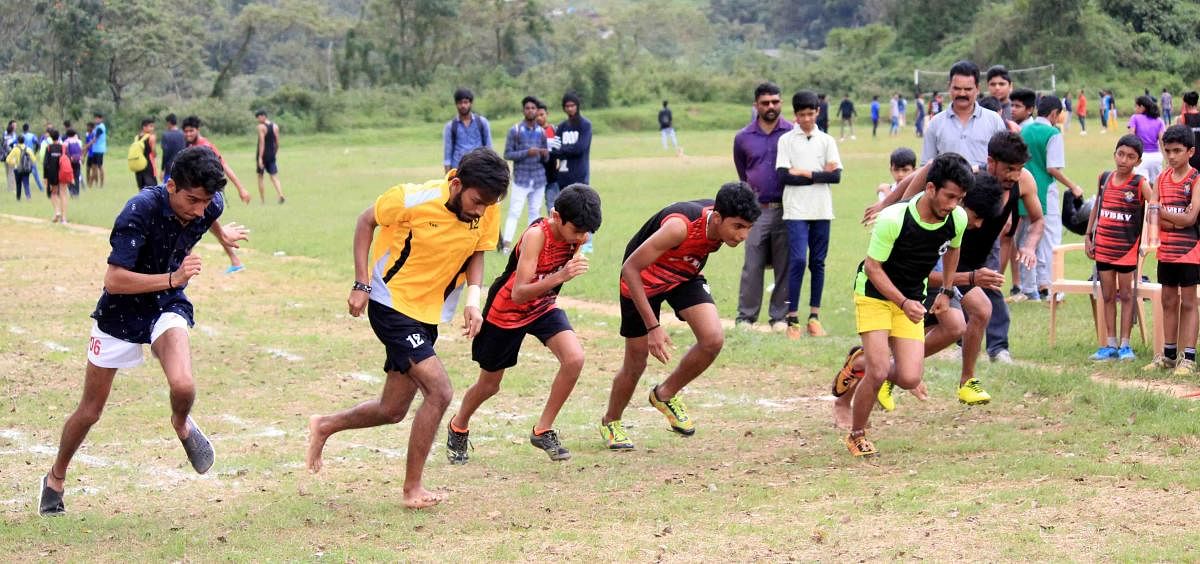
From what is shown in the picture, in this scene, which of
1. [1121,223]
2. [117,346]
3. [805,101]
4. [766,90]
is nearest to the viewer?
[117,346]

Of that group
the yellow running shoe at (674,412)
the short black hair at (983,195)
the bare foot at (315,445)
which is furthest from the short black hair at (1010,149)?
the bare foot at (315,445)

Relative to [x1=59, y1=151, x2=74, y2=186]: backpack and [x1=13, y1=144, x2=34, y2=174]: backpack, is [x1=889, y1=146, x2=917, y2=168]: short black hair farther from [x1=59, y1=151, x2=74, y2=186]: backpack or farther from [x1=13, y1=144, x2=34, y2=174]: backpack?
[x1=13, y1=144, x2=34, y2=174]: backpack

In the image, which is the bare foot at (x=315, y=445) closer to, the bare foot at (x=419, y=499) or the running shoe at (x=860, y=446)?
the bare foot at (x=419, y=499)

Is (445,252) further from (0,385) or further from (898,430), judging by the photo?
(0,385)

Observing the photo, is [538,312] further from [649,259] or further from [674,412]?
[674,412]

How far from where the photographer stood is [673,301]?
308 inches

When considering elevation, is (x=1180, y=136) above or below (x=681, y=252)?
above

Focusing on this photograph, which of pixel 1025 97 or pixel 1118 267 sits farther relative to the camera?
pixel 1025 97

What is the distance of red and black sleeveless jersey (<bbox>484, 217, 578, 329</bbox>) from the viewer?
23.5ft

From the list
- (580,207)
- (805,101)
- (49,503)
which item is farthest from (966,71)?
(49,503)

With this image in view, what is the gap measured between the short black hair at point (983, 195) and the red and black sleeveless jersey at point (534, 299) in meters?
2.44

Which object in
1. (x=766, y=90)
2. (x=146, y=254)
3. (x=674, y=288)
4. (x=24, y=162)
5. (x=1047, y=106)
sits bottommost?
(x=24, y=162)

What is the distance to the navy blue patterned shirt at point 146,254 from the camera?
251 inches

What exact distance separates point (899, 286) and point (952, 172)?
0.73 meters
